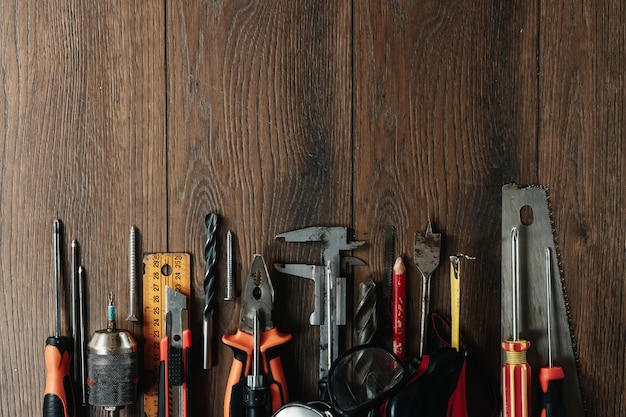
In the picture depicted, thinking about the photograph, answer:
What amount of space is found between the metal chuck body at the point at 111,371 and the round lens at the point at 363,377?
0.35m

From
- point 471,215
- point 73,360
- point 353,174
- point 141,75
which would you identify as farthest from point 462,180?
point 73,360

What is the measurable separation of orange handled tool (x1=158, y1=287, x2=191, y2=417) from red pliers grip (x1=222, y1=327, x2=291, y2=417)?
8 centimetres

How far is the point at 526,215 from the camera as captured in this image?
1.30 m

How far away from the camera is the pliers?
1221mm

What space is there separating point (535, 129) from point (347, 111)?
348 mm

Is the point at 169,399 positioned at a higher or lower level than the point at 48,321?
lower

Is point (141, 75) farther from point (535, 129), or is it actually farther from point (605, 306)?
point (605, 306)

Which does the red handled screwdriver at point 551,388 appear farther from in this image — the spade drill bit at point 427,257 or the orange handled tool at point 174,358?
the orange handled tool at point 174,358

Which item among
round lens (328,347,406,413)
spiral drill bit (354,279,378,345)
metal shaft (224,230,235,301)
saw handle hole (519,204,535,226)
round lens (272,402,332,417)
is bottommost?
round lens (272,402,332,417)

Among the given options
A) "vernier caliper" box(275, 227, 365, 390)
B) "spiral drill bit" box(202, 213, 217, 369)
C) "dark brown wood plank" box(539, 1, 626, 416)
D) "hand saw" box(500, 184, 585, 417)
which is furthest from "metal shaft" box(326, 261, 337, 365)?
"dark brown wood plank" box(539, 1, 626, 416)

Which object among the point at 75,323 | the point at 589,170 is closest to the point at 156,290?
the point at 75,323

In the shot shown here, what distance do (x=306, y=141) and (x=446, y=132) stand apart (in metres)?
0.26

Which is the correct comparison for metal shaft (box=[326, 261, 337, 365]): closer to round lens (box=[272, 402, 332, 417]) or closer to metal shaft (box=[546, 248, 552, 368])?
round lens (box=[272, 402, 332, 417])

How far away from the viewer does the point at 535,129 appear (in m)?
1.30
